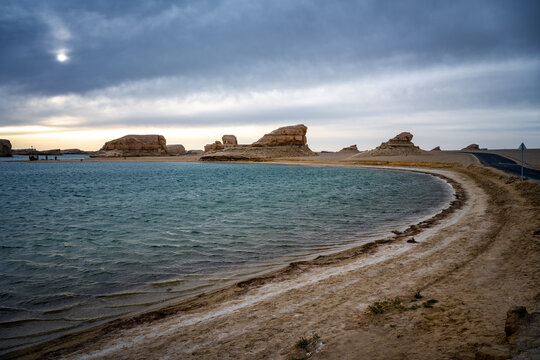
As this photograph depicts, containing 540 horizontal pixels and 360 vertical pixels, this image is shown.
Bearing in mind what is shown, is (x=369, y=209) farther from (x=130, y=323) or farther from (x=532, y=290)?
(x=130, y=323)

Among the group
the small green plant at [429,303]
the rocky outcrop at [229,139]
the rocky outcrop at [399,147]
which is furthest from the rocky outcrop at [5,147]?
the small green plant at [429,303]

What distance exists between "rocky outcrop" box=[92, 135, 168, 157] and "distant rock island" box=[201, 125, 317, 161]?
57494mm

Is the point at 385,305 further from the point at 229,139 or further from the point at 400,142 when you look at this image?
the point at 229,139

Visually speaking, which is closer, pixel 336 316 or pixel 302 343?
pixel 302 343

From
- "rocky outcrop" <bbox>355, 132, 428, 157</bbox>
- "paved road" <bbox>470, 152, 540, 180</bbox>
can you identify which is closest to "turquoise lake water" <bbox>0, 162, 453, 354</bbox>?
"paved road" <bbox>470, 152, 540, 180</bbox>

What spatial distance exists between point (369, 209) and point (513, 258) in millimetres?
10670

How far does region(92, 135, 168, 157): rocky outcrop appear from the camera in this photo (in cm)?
16100

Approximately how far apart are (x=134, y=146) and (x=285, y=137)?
291 ft

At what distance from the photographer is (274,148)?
120 m

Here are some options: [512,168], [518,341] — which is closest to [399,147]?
[512,168]

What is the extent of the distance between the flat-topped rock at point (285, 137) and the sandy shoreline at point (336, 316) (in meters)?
114

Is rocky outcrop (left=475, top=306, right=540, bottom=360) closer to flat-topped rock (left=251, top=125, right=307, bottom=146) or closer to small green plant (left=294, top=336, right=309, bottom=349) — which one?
small green plant (left=294, top=336, right=309, bottom=349)

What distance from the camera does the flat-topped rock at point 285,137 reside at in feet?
398

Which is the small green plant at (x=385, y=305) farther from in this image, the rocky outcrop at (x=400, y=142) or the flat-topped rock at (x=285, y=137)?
the flat-topped rock at (x=285, y=137)
